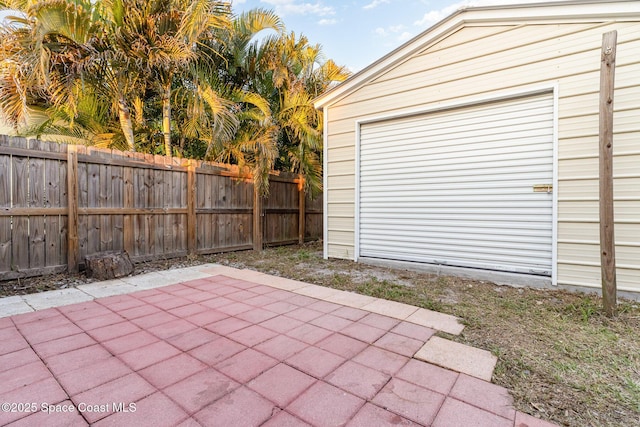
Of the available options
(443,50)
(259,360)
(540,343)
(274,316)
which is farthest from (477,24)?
(259,360)

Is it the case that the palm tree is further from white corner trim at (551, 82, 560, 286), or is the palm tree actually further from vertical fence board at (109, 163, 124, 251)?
white corner trim at (551, 82, 560, 286)

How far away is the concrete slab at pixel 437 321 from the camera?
249 cm

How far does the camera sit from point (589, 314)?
9.02 ft

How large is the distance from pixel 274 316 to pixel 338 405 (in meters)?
1.29

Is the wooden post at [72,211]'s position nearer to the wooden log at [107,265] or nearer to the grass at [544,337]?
the wooden log at [107,265]

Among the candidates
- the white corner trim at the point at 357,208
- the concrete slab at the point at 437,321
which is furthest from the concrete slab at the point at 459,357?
the white corner trim at the point at 357,208

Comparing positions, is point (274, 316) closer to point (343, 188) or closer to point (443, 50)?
point (343, 188)

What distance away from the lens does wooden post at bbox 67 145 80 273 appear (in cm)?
397

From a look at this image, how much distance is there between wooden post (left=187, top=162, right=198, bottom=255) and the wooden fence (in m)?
0.02

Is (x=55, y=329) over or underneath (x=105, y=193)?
underneath

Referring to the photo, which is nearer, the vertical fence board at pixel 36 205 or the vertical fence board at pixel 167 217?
the vertical fence board at pixel 36 205

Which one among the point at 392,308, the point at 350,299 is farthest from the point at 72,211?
the point at 392,308

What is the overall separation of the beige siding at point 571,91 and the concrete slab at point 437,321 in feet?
5.89

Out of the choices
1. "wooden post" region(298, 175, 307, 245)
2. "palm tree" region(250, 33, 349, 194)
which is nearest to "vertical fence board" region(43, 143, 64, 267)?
"palm tree" region(250, 33, 349, 194)
